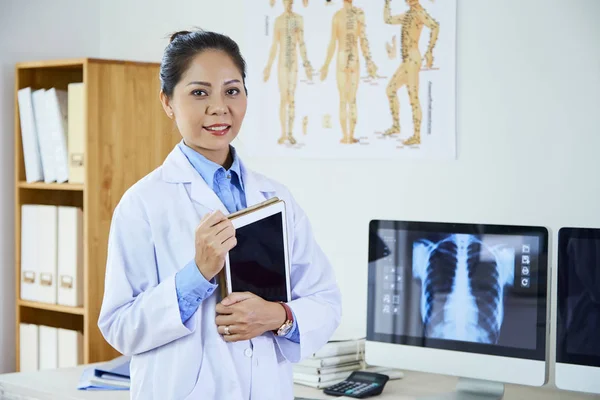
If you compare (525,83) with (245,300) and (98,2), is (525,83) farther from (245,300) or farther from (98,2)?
(98,2)

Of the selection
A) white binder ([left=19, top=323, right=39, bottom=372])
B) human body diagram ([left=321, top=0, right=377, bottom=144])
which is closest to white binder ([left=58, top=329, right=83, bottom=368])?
white binder ([left=19, top=323, right=39, bottom=372])

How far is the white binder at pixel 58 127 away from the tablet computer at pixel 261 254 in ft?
5.23

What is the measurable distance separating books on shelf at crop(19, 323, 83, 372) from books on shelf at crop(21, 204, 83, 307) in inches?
4.4

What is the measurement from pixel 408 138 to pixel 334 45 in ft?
1.31

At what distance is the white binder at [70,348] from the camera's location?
9.59ft

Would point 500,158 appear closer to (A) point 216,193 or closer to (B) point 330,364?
(B) point 330,364

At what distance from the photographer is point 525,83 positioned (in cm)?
223

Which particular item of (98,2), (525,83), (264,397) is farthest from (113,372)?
(98,2)

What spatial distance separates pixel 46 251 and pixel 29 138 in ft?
1.37

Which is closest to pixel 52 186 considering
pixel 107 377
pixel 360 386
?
pixel 107 377

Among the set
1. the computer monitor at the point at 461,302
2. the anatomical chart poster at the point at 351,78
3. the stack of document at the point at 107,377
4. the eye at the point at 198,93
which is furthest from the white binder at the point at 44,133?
the eye at the point at 198,93

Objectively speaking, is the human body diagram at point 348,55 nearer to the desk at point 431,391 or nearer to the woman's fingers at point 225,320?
the desk at point 431,391

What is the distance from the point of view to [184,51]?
1.52 m

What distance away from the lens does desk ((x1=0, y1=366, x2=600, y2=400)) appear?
2.12 m
